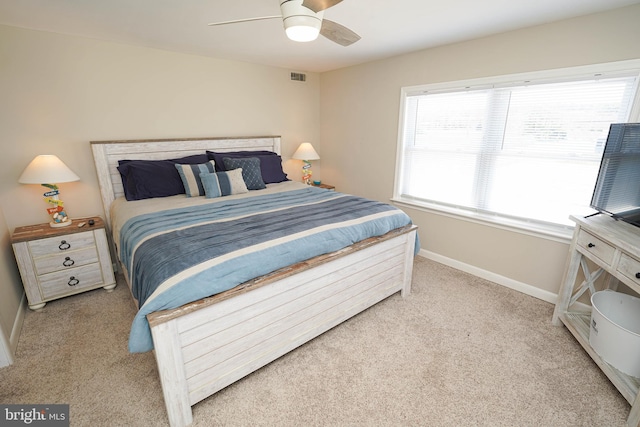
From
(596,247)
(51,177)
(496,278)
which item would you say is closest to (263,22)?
(51,177)

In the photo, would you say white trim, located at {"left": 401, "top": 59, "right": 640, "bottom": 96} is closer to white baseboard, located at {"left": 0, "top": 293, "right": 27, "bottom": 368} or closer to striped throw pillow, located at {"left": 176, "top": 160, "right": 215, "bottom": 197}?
striped throw pillow, located at {"left": 176, "top": 160, "right": 215, "bottom": 197}

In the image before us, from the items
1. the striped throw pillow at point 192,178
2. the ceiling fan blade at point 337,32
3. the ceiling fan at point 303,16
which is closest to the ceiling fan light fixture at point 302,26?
the ceiling fan at point 303,16

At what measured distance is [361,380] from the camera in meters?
1.75

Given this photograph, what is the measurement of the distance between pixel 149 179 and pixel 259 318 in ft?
6.43

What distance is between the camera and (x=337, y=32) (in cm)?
183

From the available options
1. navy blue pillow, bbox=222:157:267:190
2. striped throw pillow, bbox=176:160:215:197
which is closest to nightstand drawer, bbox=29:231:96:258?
striped throw pillow, bbox=176:160:215:197

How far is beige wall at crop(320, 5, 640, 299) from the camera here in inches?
81.8

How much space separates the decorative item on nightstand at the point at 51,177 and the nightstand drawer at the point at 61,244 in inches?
7.3

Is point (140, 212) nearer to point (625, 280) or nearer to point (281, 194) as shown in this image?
point (281, 194)

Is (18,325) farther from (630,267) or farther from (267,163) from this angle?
(630,267)

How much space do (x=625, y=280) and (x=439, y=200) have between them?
180 cm

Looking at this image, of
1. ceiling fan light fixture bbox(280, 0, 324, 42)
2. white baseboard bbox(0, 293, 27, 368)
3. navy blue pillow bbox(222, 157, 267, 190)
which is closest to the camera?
ceiling fan light fixture bbox(280, 0, 324, 42)

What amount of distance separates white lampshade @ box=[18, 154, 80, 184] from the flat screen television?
4.04 meters

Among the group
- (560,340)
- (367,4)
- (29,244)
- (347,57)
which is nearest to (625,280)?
(560,340)
